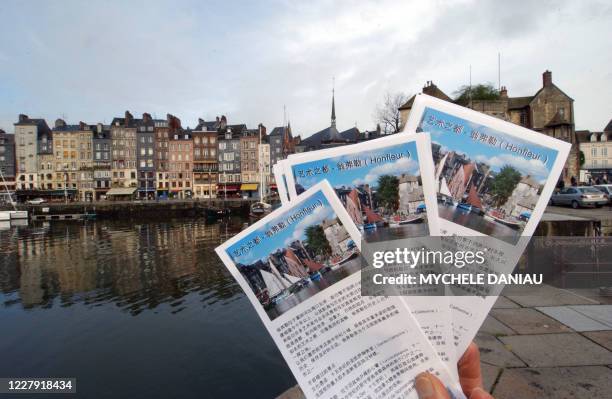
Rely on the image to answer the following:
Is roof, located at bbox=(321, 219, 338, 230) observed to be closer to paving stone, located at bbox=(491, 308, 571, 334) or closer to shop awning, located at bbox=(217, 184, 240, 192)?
paving stone, located at bbox=(491, 308, 571, 334)

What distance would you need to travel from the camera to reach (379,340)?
1.31 metres

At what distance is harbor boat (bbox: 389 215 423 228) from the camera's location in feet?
4.56

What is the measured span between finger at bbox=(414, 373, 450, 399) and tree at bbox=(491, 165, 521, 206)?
680 millimetres

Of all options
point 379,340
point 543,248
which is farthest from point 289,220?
point 543,248

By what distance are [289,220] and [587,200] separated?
22.7 m

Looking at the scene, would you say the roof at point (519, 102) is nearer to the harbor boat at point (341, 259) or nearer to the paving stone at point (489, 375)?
the paving stone at point (489, 375)

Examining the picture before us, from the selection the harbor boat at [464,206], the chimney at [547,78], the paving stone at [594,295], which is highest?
the chimney at [547,78]

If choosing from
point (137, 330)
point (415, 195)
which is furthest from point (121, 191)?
point (415, 195)

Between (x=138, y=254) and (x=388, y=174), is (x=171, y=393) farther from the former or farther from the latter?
(x=138, y=254)

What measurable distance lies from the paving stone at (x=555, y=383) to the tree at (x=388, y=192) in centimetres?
291

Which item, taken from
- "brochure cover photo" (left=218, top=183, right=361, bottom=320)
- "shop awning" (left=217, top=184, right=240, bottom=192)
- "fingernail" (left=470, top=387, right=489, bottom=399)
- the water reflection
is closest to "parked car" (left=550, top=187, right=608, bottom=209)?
the water reflection

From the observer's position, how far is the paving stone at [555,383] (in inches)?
129

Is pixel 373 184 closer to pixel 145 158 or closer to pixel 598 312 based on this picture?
pixel 598 312

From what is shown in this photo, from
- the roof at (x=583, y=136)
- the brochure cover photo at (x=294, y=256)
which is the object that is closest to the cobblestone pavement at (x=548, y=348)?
the brochure cover photo at (x=294, y=256)
